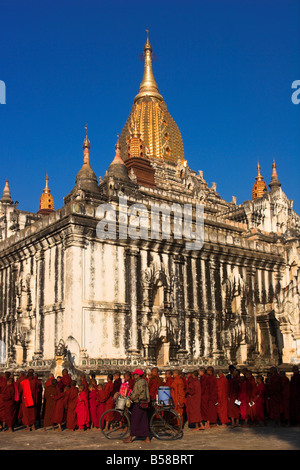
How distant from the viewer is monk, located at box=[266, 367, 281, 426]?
17703 millimetres

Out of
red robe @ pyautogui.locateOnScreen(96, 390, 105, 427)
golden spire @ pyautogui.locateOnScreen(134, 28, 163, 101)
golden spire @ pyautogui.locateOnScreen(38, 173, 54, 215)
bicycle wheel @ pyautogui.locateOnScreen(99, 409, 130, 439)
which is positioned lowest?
bicycle wheel @ pyautogui.locateOnScreen(99, 409, 130, 439)

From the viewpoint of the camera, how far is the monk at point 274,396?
1770 cm

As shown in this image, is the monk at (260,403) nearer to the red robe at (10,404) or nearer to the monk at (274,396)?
the monk at (274,396)

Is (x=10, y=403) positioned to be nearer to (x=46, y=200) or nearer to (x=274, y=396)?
(x=274, y=396)

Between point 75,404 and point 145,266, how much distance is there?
14249mm

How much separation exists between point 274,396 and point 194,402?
8.94 ft

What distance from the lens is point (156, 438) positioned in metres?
15.2

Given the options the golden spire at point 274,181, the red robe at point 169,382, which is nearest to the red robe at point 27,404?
the red robe at point 169,382

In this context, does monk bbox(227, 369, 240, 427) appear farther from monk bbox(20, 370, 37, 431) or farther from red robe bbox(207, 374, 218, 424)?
monk bbox(20, 370, 37, 431)

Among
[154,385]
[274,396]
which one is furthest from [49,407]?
[274,396]

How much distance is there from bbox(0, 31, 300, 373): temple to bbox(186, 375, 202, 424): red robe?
24.7ft

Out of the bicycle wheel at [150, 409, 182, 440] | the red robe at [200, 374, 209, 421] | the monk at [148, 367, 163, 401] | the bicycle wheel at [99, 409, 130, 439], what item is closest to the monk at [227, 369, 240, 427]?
the red robe at [200, 374, 209, 421]

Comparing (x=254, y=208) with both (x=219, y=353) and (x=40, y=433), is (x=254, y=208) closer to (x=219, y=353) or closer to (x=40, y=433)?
(x=219, y=353)
